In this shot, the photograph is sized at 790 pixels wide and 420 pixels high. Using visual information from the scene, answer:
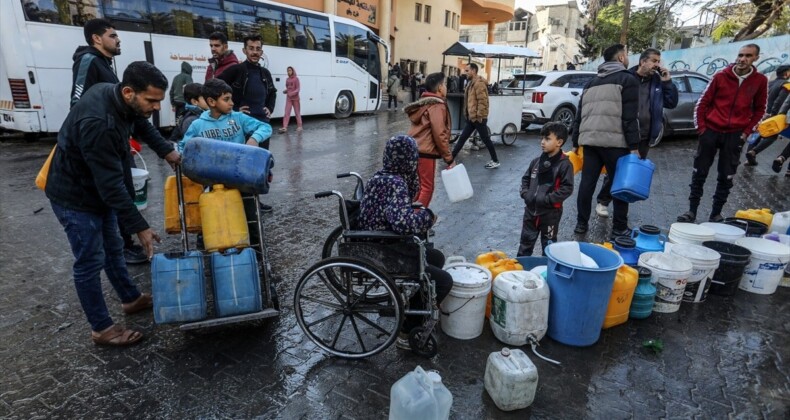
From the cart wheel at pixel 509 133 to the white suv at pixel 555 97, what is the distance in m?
0.98

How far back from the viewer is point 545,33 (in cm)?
5356

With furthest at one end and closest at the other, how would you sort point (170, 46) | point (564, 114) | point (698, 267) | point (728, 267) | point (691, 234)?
1. point (564, 114)
2. point (170, 46)
3. point (691, 234)
4. point (728, 267)
5. point (698, 267)

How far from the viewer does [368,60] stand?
1697 centimetres

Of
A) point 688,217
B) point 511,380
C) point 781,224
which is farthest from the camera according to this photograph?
point 688,217

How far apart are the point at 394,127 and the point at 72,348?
480 inches

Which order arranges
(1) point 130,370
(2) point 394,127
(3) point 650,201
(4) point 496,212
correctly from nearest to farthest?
(1) point 130,370, (4) point 496,212, (3) point 650,201, (2) point 394,127

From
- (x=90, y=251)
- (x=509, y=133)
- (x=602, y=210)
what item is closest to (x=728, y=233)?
(x=602, y=210)

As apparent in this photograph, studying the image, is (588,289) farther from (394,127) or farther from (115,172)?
(394,127)

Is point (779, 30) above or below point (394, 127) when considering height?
above

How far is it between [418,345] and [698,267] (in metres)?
2.42

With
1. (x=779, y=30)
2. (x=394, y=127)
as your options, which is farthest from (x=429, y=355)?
(x=779, y=30)

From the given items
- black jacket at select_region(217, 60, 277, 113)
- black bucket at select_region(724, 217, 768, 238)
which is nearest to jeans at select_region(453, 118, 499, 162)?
black jacket at select_region(217, 60, 277, 113)

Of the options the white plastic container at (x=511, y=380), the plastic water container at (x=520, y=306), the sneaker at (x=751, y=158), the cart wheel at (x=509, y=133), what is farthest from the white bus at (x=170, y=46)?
the sneaker at (x=751, y=158)

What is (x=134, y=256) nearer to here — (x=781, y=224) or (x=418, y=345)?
(x=418, y=345)
